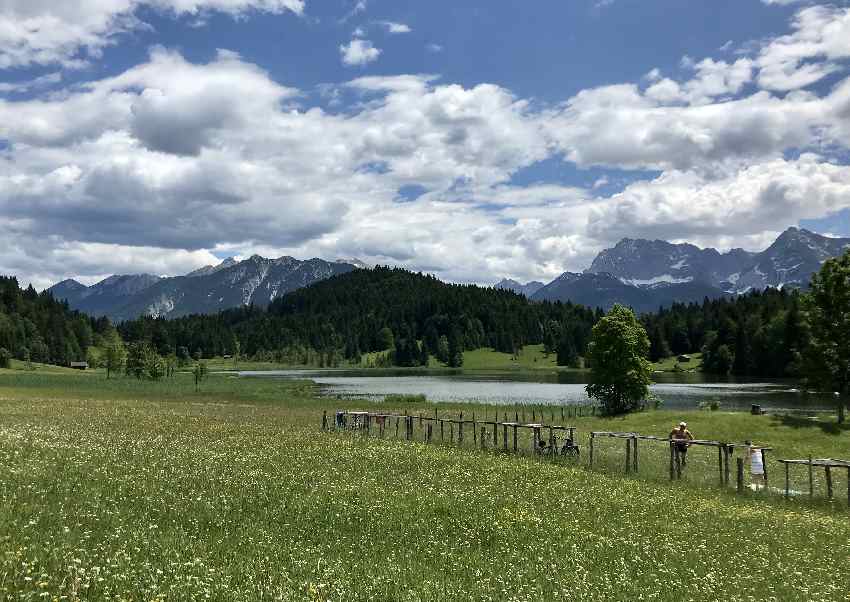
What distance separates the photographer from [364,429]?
50.7 meters

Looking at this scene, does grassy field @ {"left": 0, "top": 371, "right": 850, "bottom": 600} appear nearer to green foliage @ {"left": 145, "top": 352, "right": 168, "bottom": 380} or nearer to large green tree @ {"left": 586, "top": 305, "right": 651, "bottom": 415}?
large green tree @ {"left": 586, "top": 305, "right": 651, "bottom": 415}

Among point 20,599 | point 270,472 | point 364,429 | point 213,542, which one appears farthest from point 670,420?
point 20,599

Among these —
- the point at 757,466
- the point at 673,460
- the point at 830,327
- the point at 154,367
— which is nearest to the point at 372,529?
the point at 673,460

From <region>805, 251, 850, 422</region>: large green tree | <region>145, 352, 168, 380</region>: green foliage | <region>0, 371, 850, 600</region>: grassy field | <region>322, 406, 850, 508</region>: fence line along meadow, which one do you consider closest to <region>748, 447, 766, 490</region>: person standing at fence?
<region>322, 406, 850, 508</region>: fence line along meadow

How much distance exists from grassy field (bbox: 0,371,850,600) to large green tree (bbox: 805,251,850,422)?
41515 millimetres

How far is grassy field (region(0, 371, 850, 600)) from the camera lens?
13.3 metres

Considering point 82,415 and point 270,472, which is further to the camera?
point 82,415

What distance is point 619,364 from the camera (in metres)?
81.5

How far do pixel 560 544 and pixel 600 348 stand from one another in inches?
2721

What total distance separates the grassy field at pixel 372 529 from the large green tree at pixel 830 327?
41515 millimetres

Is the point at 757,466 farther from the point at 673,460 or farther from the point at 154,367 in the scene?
the point at 154,367

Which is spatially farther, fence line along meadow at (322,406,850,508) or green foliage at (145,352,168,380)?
green foliage at (145,352,168,380)

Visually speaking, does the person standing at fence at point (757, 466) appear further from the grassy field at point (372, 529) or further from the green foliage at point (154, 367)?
the green foliage at point (154, 367)

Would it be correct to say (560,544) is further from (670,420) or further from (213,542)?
(670,420)
